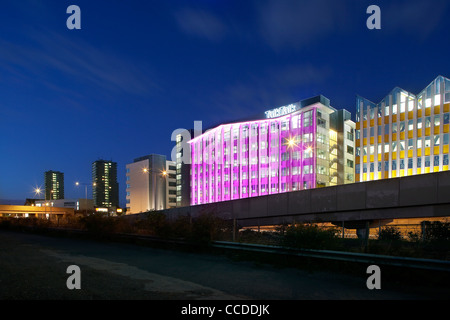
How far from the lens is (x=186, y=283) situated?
7.83 m

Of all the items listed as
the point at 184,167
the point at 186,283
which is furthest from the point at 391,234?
the point at 184,167

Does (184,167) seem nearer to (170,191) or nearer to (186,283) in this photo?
(170,191)

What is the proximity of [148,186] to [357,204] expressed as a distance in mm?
99616

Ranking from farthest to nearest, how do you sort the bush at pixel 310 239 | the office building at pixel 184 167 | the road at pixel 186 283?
the office building at pixel 184 167, the bush at pixel 310 239, the road at pixel 186 283

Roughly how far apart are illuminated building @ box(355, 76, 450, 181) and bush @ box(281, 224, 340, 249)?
57539 millimetres

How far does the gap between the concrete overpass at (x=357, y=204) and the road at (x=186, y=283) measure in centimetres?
921

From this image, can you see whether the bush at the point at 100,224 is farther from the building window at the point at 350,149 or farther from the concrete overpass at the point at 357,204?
the building window at the point at 350,149

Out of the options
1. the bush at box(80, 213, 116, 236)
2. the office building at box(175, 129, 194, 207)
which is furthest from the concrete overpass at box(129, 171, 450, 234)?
the office building at box(175, 129, 194, 207)

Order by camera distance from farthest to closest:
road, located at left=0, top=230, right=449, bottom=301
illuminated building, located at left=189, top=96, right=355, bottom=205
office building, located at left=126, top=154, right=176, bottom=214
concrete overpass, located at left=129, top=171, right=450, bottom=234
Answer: office building, located at left=126, top=154, right=176, bottom=214, illuminated building, located at left=189, top=96, right=355, bottom=205, concrete overpass, located at left=129, top=171, right=450, bottom=234, road, located at left=0, top=230, right=449, bottom=301

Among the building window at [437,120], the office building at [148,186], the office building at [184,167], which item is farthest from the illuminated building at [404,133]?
the office building at [148,186]

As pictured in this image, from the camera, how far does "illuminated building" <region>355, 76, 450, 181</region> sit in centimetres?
5847

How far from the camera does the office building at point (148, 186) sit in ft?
383

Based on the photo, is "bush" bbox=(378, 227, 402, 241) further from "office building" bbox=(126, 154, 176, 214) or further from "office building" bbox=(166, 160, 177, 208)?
"office building" bbox=(166, 160, 177, 208)
